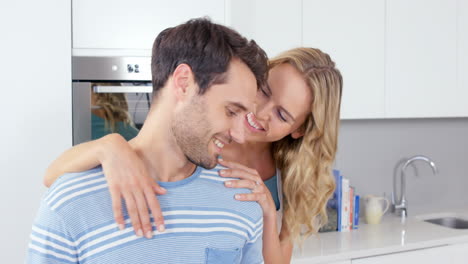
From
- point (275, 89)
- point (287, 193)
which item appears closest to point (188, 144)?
point (275, 89)

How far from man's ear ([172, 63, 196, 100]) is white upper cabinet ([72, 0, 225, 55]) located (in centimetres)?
101

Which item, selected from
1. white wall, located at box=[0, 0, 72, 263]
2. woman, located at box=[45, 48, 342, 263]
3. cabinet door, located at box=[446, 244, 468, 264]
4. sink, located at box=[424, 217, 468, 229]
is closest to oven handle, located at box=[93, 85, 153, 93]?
white wall, located at box=[0, 0, 72, 263]

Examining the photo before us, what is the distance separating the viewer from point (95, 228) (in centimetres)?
100

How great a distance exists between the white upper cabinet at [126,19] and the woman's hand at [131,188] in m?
1.05

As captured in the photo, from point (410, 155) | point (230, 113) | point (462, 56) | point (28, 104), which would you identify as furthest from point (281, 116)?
point (410, 155)

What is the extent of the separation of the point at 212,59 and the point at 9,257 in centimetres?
130

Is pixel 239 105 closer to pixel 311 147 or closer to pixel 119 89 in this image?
pixel 311 147

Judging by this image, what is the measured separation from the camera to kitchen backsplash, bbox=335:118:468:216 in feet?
10.4

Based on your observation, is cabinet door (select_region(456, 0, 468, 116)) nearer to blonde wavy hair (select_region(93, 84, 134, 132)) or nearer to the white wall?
blonde wavy hair (select_region(93, 84, 134, 132))

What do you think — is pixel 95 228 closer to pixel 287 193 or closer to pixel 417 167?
pixel 287 193

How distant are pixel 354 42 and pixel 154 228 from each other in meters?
1.88

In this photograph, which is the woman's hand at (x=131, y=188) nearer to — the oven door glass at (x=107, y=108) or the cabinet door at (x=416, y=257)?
the oven door glass at (x=107, y=108)

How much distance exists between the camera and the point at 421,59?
111 inches

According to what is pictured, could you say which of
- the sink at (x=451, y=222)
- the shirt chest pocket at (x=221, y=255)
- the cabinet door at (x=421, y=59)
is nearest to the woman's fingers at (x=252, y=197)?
the shirt chest pocket at (x=221, y=255)
